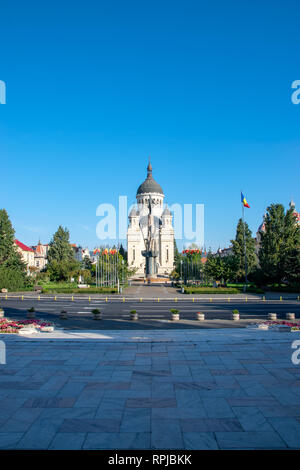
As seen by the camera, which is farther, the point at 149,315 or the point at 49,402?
the point at 149,315

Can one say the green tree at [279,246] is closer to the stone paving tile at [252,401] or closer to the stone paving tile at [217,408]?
the stone paving tile at [252,401]

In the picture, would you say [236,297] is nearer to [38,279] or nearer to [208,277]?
[208,277]

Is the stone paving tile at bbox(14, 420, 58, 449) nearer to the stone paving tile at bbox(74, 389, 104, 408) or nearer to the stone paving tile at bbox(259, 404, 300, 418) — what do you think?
the stone paving tile at bbox(74, 389, 104, 408)

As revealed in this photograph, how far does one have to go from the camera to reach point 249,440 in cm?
773

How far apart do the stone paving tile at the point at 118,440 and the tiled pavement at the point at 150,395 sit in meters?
0.02

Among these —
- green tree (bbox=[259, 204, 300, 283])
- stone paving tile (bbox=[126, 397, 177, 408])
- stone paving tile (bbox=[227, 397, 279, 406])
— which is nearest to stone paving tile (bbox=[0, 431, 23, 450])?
stone paving tile (bbox=[126, 397, 177, 408])

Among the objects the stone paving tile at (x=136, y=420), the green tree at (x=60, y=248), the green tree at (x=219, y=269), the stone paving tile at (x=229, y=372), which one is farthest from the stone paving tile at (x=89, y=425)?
the green tree at (x=60, y=248)

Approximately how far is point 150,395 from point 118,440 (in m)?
2.89

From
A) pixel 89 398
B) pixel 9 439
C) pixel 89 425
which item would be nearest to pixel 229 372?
pixel 89 398

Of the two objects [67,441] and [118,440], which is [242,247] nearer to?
[118,440]

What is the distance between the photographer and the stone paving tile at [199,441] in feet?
24.4

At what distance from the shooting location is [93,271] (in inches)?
2980

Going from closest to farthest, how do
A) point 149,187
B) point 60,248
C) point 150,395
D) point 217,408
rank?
point 217,408 → point 150,395 → point 60,248 → point 149,187
